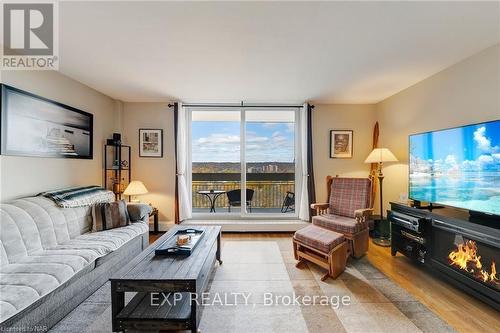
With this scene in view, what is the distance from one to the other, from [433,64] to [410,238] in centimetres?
206

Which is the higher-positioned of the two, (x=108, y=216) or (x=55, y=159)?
(x=55, y=159)

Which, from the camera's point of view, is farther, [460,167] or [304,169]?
[304,169]

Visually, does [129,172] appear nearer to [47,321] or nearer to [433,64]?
[47,321]

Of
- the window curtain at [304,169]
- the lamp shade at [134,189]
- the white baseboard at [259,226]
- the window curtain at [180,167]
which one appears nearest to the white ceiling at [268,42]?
the window curtain at [180,167]

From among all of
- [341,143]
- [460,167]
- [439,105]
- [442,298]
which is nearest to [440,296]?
[442,298]

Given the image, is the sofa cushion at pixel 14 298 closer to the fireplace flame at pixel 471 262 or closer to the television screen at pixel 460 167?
the fireplace flame at pixel 471 262

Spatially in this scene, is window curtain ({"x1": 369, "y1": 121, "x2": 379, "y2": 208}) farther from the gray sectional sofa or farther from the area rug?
the gray sectional sofa

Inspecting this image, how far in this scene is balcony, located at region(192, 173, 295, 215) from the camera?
177 inches

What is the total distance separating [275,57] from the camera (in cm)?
235

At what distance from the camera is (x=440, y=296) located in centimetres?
207

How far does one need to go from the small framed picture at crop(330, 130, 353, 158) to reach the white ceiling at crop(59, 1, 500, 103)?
1071 mm

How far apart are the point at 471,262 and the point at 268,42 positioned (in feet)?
9.01

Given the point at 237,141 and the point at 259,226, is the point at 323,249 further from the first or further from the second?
the point at 237,141

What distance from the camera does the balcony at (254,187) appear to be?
450cm
